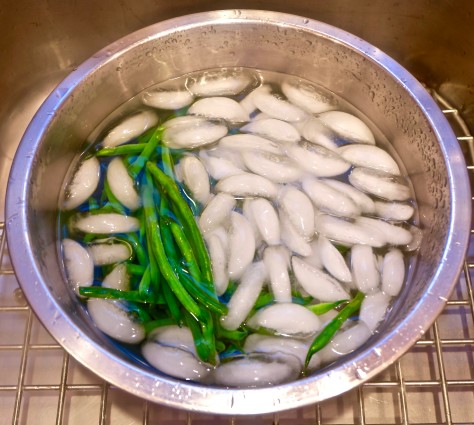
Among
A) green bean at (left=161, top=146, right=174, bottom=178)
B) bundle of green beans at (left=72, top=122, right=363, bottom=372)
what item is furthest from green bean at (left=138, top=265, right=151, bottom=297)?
green bean at (left=161, top=146, right=174, bottom=178)

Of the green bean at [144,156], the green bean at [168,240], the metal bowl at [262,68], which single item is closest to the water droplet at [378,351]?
the metal bowl at [262,68]

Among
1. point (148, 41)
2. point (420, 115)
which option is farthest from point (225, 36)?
point (420, 115)

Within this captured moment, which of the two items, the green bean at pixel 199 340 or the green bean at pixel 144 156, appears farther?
the green bean at pixel 144 156

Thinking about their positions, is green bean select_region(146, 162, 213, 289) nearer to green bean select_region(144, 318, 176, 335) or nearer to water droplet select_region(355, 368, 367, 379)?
green bean select_region(144, 318, 176, 335)

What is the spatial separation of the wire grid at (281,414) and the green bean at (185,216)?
0.20 m

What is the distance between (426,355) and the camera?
0.67 m

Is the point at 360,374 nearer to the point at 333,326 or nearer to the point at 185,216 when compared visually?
the point at 333,326

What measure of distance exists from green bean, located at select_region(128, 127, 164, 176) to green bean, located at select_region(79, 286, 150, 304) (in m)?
0.16

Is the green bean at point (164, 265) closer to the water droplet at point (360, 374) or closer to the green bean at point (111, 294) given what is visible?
the green bean at point (111, 294)

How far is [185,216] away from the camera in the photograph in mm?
601

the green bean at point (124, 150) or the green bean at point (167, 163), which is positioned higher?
the green bean at point (124, 150)

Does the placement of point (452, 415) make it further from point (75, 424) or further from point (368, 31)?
point (368, 31)

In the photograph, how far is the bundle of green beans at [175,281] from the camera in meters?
0.56

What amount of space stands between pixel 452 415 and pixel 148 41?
633 millimetres
